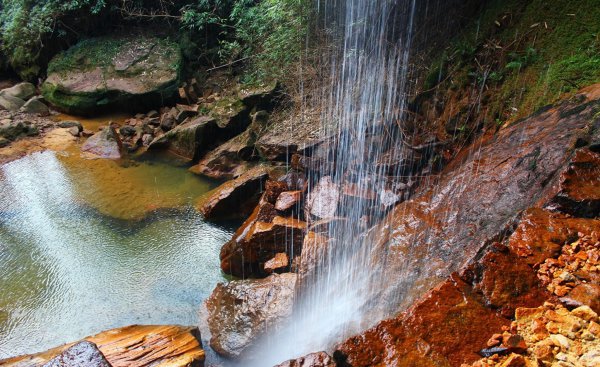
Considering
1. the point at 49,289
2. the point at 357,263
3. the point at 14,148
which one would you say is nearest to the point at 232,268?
the point at 357,263

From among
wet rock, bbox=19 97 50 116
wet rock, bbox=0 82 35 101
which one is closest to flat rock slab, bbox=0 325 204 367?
wet rock, bbox=19 97 50 116

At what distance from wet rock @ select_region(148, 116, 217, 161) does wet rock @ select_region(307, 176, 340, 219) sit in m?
3.91

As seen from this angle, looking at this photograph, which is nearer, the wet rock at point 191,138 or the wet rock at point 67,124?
the wet rock at point 191,138

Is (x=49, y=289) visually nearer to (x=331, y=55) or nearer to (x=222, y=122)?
(x=222, y=122)

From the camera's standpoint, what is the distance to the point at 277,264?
5.16 metres

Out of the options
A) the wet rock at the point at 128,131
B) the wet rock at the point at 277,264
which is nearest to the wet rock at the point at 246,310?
the wet rock at the point at 277,264

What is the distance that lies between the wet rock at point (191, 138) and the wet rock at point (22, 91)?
219 inches

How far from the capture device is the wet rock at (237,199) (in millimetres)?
6602

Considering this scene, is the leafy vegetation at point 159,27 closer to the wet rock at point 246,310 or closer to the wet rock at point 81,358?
the wet rock at point 246,310

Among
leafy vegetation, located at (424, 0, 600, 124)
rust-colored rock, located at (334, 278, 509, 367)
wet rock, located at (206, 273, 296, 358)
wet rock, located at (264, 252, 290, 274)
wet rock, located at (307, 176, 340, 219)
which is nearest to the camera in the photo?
rust-colored rock, located at (334, 278, 509, 367)

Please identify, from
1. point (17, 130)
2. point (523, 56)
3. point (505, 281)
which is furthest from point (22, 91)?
point (505, 281)

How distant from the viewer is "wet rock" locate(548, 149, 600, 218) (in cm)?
255

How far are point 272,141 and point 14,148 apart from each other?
22.0ft

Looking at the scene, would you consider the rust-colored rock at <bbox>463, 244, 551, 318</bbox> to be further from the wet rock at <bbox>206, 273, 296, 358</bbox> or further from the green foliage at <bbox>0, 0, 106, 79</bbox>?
the green foliage at <bbox>0, 0, 106, 79</bbox>
